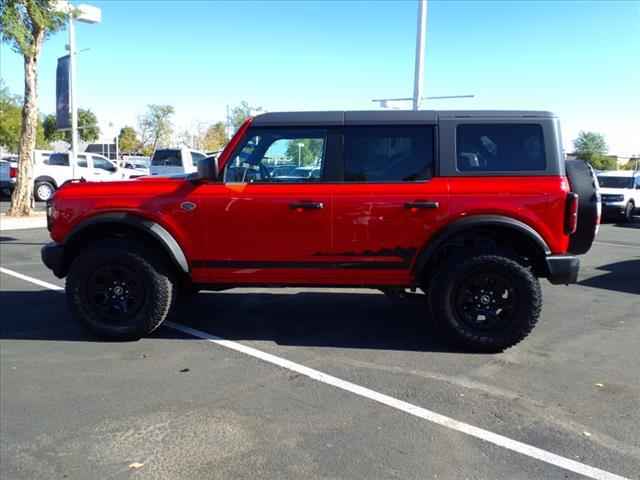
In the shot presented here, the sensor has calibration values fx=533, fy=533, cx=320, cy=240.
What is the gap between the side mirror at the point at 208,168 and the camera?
452 centimetres

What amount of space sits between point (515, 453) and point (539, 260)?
2.02 meters

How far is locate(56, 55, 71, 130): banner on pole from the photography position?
16531 mm

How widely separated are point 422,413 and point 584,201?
2.40 metres

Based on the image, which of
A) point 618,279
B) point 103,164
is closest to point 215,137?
point 103,164

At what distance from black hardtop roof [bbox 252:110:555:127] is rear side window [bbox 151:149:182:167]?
14976 millimetres

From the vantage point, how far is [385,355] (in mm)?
4434

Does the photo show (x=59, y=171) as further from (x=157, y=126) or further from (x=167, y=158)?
(x=157, y=126)

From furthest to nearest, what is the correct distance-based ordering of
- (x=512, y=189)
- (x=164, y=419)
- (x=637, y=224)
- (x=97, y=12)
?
(x=97, y=12) < (x=637, y=224) < (x=512, y=189) < (x=164, y=419)

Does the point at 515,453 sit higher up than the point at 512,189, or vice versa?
the point at 512,189

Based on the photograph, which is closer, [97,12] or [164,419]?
[164,419]

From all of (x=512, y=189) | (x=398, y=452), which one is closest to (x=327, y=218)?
(x=512, y=189)

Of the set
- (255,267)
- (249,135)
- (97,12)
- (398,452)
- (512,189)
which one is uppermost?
(97,12)

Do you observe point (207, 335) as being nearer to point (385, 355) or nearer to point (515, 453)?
point (385, 355)

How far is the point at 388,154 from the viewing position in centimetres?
456
